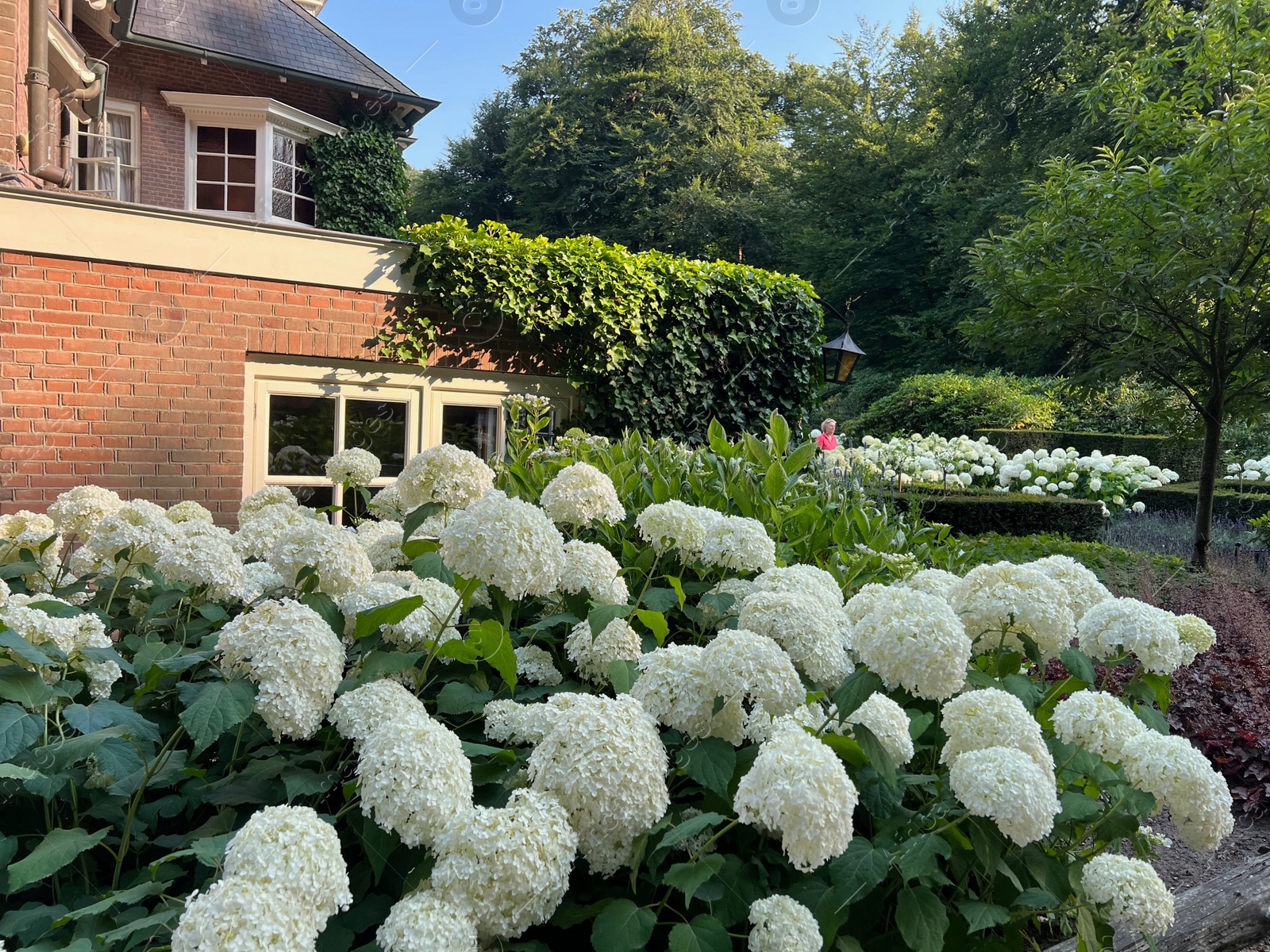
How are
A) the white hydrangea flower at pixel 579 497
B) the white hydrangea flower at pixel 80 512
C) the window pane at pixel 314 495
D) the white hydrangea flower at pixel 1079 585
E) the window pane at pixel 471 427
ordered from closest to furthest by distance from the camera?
1. the white hydrangea flower at pixel 1079 585
2. the white hydrangea flower at pixel 579 497
3. the white hydrangea flower at pixel 80 512
4. the window pane at pixel 314 495
5. the window pane at pixel 471 427

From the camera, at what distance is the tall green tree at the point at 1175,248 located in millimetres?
6105

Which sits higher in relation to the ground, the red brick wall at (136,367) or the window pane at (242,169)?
the window pane at (242,169)

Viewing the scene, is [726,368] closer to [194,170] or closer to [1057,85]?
[194,170]

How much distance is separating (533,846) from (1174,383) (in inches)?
297

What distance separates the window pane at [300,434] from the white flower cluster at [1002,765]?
19.1 ft

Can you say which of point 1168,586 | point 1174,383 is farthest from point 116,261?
point 1174,383

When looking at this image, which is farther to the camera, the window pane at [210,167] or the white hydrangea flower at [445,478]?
the window pane at [210,167]

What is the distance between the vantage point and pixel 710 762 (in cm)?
124

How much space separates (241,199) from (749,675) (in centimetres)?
1199

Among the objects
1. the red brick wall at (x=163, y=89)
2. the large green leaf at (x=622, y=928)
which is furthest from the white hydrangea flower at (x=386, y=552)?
the red brick wall at (x=163, y=89)

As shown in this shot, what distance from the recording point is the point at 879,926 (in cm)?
146

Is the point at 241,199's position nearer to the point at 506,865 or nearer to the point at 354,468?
the point at 354,468

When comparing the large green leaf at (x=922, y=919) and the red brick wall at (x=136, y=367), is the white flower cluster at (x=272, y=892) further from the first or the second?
the red brick wall at (x=136, y=367)

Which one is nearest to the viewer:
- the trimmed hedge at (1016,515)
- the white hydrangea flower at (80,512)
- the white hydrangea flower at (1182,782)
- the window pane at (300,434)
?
the white hydrangea flower at (1182,782)
